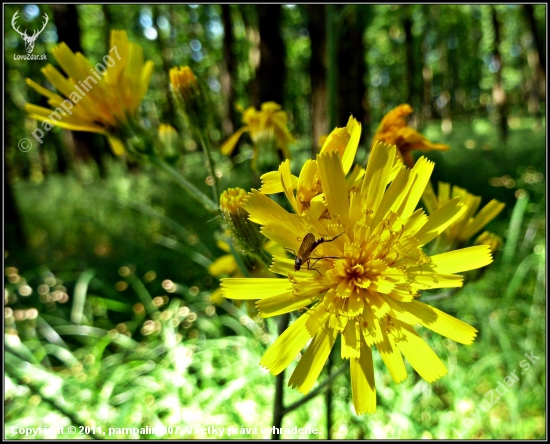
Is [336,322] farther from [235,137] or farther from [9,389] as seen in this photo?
[9,389]

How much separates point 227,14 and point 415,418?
13.0 metres

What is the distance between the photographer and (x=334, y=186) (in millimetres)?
1170

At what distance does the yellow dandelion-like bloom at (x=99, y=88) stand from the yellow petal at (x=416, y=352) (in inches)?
55.3

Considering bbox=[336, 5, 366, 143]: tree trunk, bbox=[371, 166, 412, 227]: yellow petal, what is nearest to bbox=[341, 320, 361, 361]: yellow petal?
bbox=[371, 166, 412, 227]: yellow petal

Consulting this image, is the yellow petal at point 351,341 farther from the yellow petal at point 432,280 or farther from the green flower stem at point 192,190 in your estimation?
the green flower stem at point 192,190

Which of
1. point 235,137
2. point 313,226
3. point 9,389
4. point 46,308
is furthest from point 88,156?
point 313,226

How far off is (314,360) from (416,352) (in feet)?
0.98

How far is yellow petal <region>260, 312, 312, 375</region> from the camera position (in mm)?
1141

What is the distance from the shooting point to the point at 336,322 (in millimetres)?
1167

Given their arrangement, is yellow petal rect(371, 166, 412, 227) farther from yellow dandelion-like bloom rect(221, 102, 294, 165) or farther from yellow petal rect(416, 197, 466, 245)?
yellow dandelion-like bloom rect(221, 102, 294, 165)

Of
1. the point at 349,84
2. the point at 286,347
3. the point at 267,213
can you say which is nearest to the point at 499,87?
the point at 349,84

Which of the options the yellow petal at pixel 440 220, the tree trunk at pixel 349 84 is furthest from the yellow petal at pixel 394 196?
the tree trunk at pixel 349 84

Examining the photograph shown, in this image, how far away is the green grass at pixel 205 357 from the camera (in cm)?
319

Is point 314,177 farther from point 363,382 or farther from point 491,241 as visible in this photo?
point 491,241
